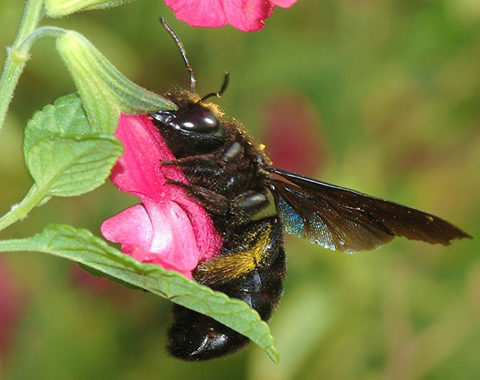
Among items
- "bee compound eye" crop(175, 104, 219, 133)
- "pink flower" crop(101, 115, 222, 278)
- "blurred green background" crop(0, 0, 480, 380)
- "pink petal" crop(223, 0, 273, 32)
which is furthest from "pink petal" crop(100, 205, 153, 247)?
"blurred green background" crop(0, 0, 480, 380)

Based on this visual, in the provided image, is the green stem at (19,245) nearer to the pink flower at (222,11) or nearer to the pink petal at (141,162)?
the pink petal at (141,162)

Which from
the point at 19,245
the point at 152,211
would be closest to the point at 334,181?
the point at 152,211

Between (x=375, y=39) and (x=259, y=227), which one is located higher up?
(x=375, y=39)

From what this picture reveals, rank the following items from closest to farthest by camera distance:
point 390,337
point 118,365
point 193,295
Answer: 1. point 193,295
2. point 390,337
3. point 118,365

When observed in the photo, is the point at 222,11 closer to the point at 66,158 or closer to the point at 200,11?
the point at 200,11

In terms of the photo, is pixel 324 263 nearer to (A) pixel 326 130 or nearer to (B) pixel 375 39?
(A) pixel 326 130

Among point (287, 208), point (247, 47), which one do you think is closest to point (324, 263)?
point (247, 47)

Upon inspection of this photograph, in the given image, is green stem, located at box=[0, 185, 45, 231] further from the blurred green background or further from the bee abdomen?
the blurred green background
